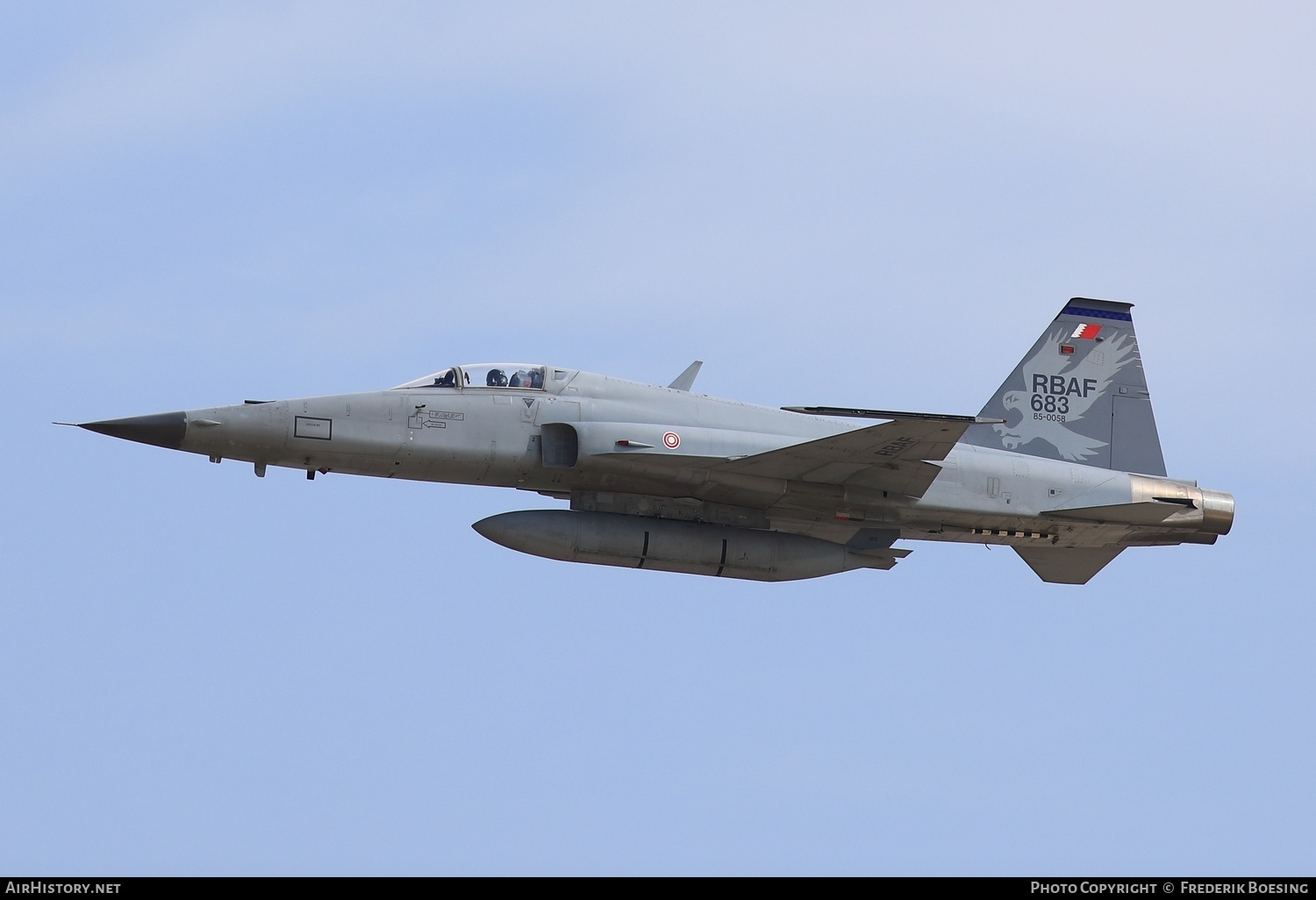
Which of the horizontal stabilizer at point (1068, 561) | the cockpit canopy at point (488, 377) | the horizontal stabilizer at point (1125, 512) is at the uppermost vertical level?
the cockpit canopy at point (488, 377)

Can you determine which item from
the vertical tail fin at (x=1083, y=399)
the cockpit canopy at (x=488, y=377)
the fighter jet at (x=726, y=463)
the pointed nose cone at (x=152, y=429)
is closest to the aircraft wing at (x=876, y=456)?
the fighter jet at (x=726, y=463)

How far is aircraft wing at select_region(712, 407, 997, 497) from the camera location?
2295cm

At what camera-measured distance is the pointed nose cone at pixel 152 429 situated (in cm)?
2217

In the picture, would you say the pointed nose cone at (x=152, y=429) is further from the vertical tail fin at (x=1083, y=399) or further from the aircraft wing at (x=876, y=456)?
the vertical tail fin at (x=1083, y=399)

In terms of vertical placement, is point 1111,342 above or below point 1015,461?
above

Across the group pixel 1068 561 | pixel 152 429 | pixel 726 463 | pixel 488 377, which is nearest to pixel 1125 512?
pixel 1068 561

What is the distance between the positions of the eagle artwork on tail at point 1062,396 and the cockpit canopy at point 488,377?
7.52 m

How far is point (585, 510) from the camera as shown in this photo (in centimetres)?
2411

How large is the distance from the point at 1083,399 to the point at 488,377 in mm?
9787

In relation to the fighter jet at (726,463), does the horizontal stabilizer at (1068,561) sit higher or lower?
lower

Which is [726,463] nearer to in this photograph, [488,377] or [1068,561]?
[488,377]
